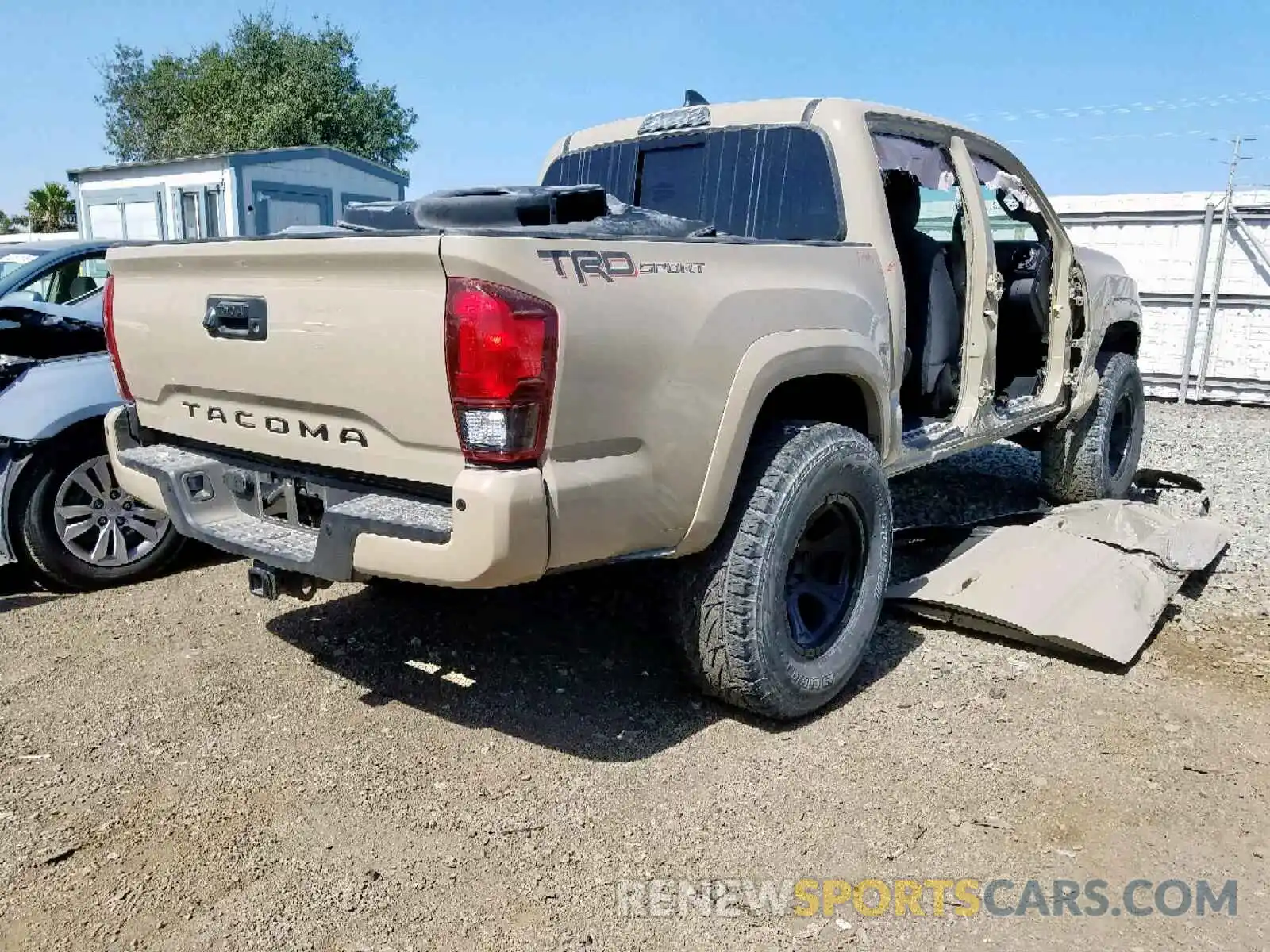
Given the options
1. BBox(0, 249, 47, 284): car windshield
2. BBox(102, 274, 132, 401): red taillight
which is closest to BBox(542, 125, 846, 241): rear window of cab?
BBox(102, 274, 132, 401): red taillight

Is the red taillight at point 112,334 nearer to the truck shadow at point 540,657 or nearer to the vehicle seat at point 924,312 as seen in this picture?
the truck shadow at point 540,657

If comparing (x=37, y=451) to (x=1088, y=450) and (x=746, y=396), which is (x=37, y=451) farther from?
(x=1088, y=450)

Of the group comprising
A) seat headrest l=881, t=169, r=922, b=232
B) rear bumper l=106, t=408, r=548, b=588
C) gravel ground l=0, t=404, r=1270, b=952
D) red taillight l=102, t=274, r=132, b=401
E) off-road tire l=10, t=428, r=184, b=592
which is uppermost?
seat headrest l=881, t=169, r=922, b=232

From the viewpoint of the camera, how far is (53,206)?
135 feet

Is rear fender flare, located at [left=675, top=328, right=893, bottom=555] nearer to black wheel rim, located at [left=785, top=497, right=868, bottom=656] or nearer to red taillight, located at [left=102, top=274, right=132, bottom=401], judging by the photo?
black wheel rim, located at [left=785, top=497, right=868, bottom=656]

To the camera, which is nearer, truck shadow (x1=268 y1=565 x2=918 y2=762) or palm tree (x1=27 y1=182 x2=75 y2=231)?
truck shadow (x1=268 y1=565 x2=918 y2=762)

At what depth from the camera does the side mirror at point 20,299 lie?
494 centimetres

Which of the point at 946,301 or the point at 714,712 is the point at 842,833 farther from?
the point at 946,301

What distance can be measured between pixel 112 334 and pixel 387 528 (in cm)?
154

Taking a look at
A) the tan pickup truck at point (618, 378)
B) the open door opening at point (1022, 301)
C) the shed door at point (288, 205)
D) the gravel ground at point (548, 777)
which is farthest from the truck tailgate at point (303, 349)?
the shed door at point (288, 205)

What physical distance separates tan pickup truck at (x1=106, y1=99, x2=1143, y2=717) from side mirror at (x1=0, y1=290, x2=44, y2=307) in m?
1.98

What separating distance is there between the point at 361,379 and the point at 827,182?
2.03 m

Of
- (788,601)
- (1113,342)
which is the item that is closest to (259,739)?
(788,601)

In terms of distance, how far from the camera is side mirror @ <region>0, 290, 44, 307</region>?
4.94m
